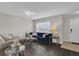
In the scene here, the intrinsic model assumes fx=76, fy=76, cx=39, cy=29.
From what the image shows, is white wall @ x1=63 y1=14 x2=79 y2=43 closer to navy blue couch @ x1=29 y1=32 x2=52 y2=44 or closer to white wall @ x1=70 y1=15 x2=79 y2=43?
white wall @ x1=70 y1=15 x2=79 y2=43

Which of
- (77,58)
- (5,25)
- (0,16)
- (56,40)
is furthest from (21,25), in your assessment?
(77,58)

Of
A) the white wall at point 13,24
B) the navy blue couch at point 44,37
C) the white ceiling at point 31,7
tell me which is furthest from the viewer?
the navy blue couch at point 44,37

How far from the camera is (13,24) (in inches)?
126

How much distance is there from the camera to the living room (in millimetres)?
3029

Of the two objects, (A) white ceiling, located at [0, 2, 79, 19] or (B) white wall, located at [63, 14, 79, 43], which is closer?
(A) white ceiling, located at [0, 2, 79, 19]

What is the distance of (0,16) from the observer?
2812mm

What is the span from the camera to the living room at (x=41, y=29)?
3.03m

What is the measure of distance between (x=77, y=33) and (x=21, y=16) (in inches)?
139

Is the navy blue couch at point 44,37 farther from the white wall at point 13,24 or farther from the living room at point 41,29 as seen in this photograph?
the white wall at point 13,24

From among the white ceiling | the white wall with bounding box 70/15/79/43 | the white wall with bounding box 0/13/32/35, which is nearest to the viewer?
the white ceiling

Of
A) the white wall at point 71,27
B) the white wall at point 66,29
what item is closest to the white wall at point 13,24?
the white wall at point 66,29

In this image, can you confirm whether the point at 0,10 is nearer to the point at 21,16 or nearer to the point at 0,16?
the point at 0,16

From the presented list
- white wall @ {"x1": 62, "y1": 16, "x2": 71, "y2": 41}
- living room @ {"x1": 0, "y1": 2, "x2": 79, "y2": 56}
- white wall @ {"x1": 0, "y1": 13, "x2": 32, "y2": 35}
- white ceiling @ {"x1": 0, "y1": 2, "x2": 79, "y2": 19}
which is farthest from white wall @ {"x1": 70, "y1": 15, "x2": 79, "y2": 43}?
white wall @ {"x1": 0, "y1": 13, "x2": 32, "y2": 35}

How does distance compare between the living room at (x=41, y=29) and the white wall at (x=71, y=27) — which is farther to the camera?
the white wall at (x=71, y=27)
